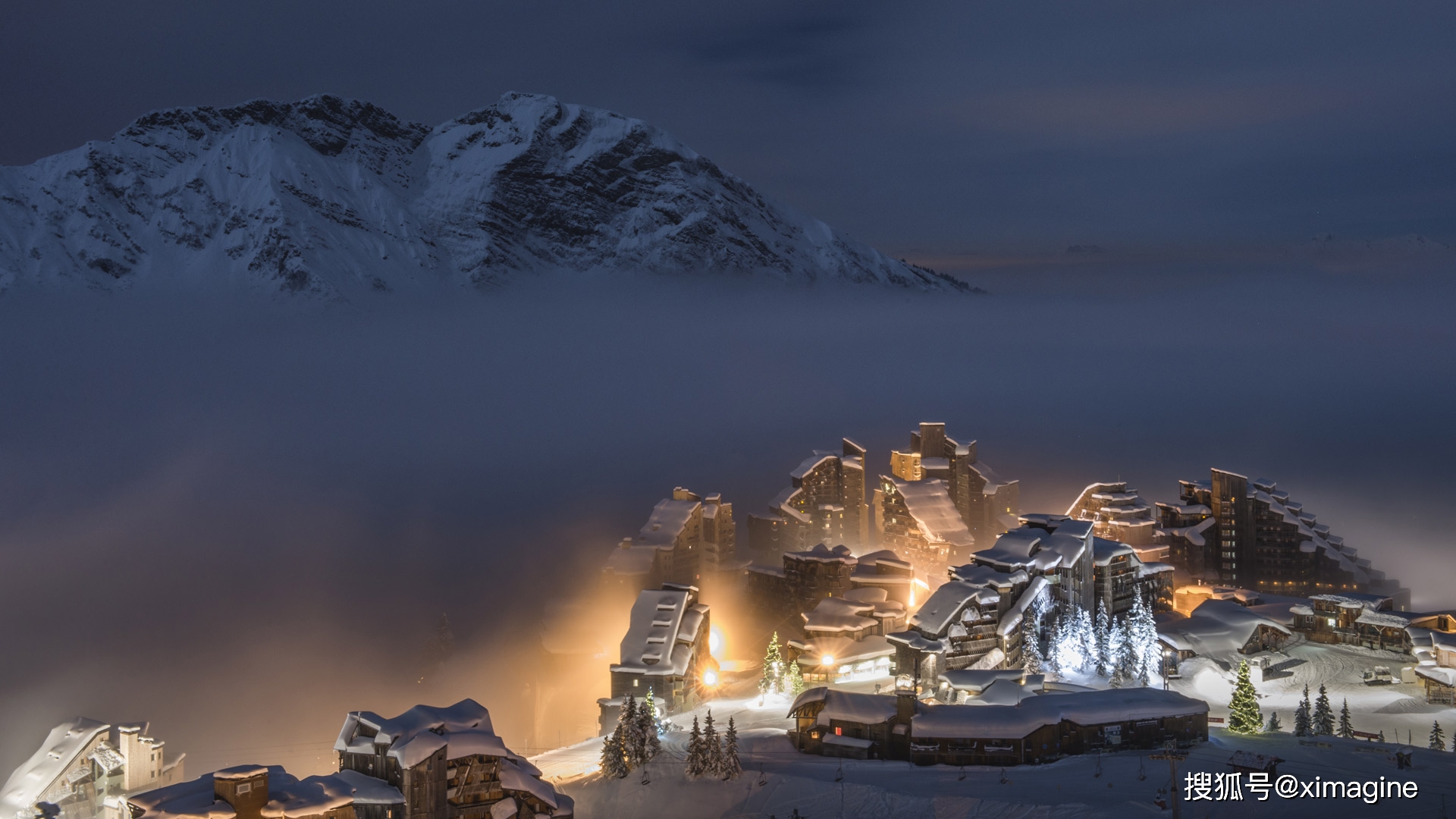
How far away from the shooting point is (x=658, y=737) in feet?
178

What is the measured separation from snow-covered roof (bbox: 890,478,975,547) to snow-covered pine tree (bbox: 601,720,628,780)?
45.4 meters

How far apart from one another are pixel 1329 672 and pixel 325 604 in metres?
96.9

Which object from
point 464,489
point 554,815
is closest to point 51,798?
point 554,815

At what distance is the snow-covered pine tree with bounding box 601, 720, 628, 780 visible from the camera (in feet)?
159

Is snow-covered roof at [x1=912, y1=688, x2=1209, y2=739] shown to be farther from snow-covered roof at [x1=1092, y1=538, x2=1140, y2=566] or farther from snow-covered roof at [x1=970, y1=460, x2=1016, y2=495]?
snow-covered roof at [x1=970, y1=460, x2=1016, y2=495]

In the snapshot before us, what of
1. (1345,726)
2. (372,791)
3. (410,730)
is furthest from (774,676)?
(1345,726)

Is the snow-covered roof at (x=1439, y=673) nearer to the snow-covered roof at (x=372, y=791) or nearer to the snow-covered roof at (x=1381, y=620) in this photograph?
the snow-covered roof at (x=1381, y=620)

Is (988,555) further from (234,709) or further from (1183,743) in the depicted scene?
(234,709)

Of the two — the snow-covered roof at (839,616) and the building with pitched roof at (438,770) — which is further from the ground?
the snow-covered roof at (839,616)

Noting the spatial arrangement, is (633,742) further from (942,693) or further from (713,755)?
(942,693)

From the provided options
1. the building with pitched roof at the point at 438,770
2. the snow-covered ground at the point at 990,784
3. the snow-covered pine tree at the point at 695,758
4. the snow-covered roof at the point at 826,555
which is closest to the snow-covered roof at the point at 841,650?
the snow-covered ground at the point at 990,784

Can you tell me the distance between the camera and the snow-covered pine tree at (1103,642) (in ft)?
200

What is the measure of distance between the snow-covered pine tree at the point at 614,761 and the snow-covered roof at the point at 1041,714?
12429 mm

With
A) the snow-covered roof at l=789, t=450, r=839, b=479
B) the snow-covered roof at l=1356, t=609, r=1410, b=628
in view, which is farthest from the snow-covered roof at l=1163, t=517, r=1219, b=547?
the snow-covered roof at l=789, t=450, r=839, b=479
